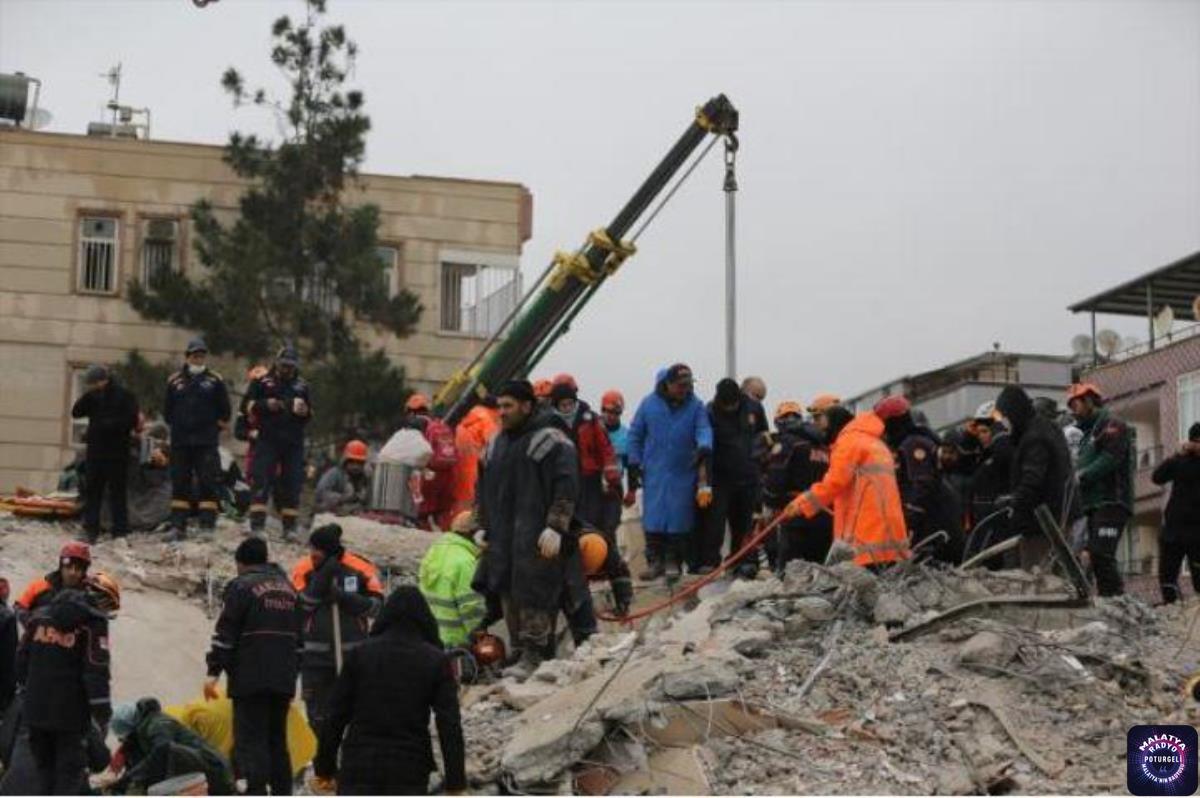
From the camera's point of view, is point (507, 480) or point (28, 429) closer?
point (507, 480)

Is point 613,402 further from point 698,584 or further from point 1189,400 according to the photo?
A: point 1189,400

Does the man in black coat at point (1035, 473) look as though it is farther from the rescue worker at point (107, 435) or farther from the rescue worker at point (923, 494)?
the rescue worker at point (107, 435)

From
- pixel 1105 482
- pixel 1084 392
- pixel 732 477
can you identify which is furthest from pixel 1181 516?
pixel 732 477

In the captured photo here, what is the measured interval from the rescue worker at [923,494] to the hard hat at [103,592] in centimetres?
558

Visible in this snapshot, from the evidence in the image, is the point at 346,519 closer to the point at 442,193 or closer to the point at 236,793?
the point at 236,793

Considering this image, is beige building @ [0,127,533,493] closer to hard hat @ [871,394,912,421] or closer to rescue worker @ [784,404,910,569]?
hard hat @ [871,394,912,421]

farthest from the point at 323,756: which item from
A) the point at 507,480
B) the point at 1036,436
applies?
the point at 1036,436

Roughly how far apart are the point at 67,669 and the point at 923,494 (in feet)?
20.7

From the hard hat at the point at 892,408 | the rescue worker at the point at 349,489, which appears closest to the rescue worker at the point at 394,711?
the hard hat at the point at 892,408

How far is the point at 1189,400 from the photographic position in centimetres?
4088

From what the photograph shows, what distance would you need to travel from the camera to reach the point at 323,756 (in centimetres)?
1084

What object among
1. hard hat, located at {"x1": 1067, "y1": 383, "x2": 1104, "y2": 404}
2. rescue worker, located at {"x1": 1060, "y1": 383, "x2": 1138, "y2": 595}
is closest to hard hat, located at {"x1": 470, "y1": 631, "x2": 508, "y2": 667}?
rescue worker, located at {"x1": 1060, "y1": 383, "x2": 1138, "y2": 595}

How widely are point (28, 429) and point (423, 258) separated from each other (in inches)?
320

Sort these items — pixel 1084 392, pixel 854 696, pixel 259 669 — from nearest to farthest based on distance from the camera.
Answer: pixel 854 696, pixel 259 669, pixel 1084 392
